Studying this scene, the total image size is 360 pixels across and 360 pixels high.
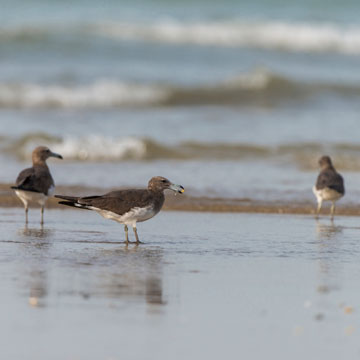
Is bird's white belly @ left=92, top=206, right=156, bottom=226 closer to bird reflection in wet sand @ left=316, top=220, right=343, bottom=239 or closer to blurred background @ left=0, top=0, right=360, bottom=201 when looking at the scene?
bird reflection in wet sand @ left=316, top=220, right=343, bottom=239

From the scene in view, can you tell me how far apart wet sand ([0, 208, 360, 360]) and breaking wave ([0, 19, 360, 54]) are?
18035mm

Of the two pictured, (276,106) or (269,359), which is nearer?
(269,359)

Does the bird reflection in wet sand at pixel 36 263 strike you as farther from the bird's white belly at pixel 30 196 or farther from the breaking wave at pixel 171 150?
the breaking wave at pixel 171 150

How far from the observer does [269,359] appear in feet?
15.3

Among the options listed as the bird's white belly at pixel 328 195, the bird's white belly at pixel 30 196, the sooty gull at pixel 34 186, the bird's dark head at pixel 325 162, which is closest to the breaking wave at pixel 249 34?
the bird's dark head at pixel 325 162

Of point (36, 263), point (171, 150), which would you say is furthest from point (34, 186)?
point (171, 150)

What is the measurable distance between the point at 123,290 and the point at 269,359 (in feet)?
5.32

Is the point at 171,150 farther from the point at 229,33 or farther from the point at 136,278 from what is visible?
the point at 229,33

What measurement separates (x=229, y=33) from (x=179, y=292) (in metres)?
22.9

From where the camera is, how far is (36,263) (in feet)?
22.6

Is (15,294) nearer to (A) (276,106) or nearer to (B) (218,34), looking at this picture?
(A) (276,106)

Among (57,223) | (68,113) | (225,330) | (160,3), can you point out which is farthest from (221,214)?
(160,3)

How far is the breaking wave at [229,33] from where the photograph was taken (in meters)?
26.5

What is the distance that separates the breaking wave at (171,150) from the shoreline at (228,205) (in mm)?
2993
